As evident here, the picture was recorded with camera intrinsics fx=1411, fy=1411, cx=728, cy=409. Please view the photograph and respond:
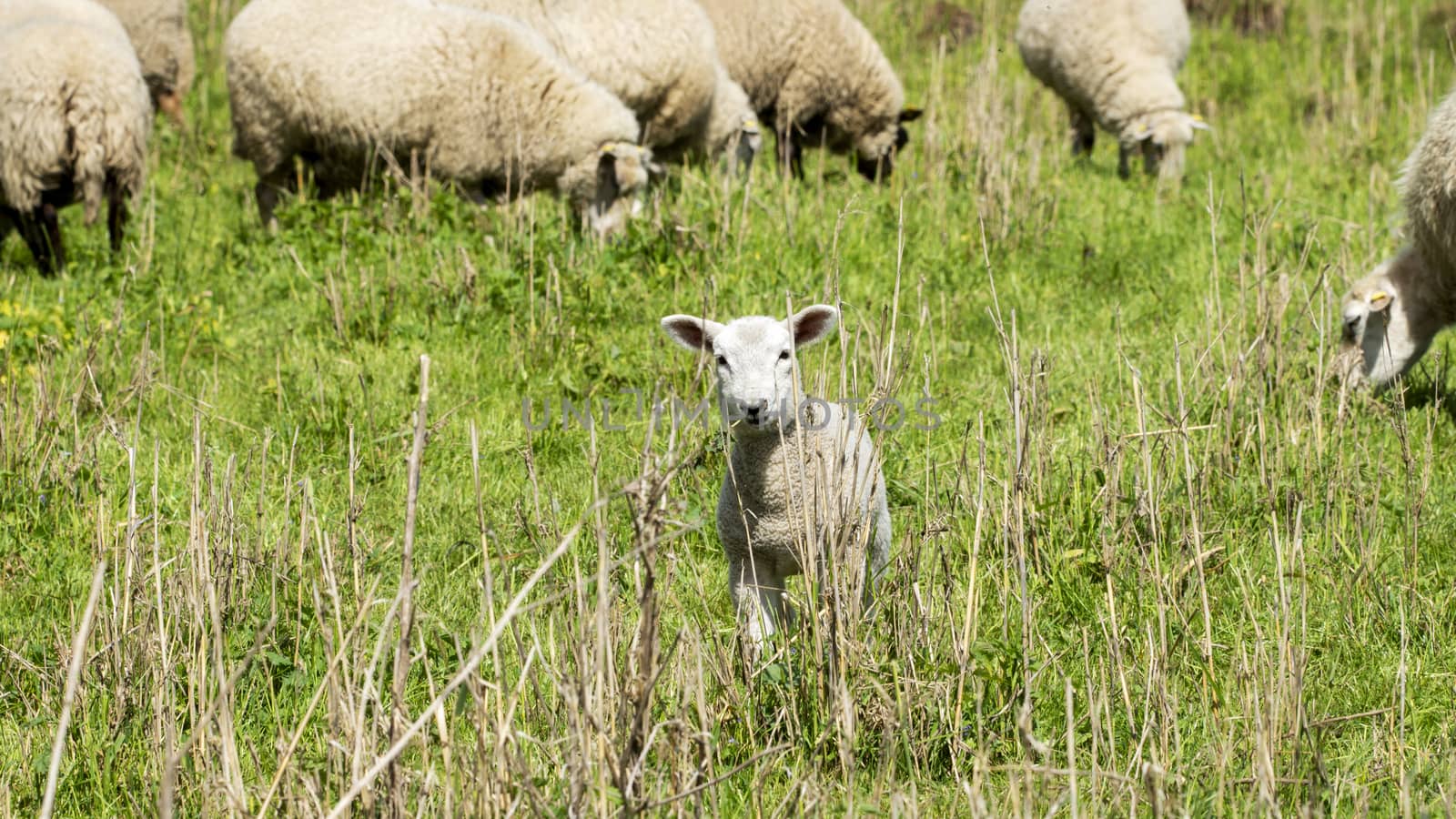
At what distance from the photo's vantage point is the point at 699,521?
94.7 inches

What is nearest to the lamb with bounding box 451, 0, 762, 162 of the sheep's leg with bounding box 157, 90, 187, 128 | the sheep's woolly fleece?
the sheep's woolly fleece

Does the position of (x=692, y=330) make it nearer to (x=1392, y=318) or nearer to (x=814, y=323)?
(x=814, y=323)

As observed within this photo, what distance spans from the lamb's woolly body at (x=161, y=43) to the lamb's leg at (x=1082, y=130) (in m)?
6.83

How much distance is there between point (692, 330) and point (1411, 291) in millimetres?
3470

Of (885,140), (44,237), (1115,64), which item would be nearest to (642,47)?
(885,140)

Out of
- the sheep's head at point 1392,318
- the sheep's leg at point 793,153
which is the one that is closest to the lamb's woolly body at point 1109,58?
the sheep's leg at point 793,153

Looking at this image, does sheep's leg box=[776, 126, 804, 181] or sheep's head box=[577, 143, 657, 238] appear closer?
sheep's head box=[577, 143, 657, 238]

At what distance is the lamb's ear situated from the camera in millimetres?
3012

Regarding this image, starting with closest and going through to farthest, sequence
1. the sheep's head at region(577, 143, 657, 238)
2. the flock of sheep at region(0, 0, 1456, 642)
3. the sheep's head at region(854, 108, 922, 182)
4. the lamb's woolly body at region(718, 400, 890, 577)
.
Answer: the lamb's woolly body at region(718, 400, 890, 577) → the flock of sheep at region(0, 0, 1456, 642) → the sheep's head at region(577, 143, 657, 238) → the sheep's head at region(854, 108, 922, 182)

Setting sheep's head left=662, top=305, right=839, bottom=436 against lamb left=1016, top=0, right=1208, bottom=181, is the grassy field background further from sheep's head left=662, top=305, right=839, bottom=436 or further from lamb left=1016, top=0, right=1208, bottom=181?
lamb left=1016, top=0, right=1208, bottom=181

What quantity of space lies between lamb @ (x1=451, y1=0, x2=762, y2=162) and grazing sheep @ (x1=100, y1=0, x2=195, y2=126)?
3.16m

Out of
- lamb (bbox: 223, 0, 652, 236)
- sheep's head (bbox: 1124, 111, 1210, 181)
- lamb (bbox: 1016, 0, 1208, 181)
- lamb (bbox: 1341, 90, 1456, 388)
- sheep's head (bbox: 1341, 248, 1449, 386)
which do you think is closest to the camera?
lamb (bbox: 1341, 90, 1456, 388)

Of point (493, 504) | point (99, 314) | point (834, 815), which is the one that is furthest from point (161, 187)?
point (834, 815)

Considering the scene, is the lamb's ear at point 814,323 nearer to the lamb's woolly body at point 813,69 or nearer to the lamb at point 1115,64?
the lamb's woolly body at point 813,69
